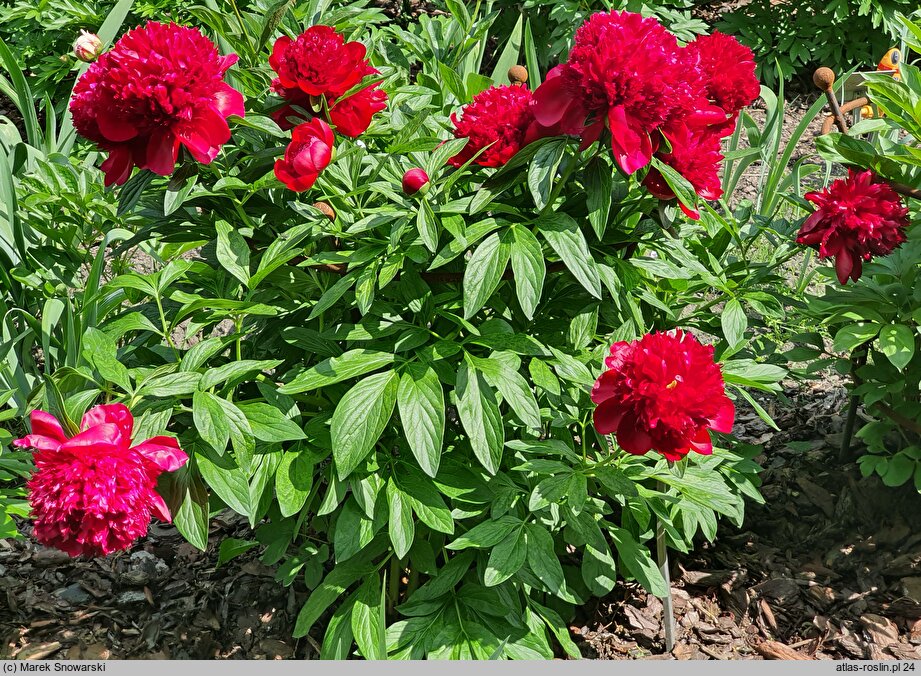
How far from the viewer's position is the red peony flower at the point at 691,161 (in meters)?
1.44

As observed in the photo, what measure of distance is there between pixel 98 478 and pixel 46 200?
1.09 m

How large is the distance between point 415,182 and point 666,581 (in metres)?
1.00

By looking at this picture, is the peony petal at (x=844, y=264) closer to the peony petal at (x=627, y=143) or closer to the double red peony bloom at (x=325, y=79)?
the peony petal at (x=627, y=143)

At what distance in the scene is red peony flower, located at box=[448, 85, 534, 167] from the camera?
59.4 inches

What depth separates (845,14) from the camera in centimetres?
403

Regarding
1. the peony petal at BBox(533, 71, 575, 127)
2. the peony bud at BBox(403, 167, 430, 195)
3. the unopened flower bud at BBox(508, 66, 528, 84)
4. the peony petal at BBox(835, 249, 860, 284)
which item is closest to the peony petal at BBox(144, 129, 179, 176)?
the peony bud at BBox(403, 167, 430, 195)

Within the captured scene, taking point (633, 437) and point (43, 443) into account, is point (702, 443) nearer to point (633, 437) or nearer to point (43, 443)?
point (633, 437)

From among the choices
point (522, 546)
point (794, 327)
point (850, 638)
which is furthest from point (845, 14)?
point (522, 546)

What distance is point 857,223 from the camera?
1685 millimetres

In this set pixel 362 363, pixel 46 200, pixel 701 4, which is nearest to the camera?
pixel 362 363

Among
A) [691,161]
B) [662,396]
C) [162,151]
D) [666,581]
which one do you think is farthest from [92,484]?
[666,581]

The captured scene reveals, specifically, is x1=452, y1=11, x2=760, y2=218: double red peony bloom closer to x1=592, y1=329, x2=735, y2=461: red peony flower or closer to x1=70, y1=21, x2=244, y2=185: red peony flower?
x1=592, y1=329, x2=735, y2=461: red peony flower

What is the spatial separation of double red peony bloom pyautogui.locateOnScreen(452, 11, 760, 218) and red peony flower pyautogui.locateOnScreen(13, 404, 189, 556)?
728mm

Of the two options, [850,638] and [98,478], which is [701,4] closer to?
[850,638]
